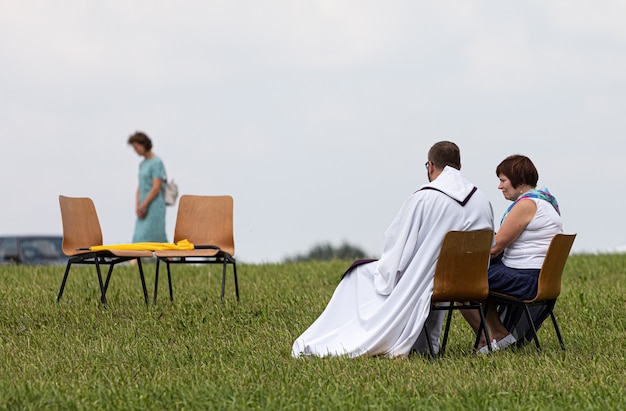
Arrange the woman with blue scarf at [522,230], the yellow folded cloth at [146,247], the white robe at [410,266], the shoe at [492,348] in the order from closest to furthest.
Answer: the white robe at [410,266] → the woman with blue scarf at [522,230] → the shoe at [492,348] → the yellow folded cloth at [146,247]

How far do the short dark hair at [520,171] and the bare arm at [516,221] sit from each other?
0.52 ft

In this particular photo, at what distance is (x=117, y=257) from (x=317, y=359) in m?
3.72

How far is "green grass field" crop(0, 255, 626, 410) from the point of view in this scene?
19.0 feet

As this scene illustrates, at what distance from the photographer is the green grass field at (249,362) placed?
19.0 feet

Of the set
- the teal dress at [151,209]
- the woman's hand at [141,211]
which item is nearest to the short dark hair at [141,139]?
the teal dress at [151,209]

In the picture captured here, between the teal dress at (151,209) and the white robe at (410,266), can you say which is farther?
the teal dress at (151,209)

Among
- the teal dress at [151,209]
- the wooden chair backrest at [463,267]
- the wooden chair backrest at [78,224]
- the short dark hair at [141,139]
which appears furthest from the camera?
the teal dress at [151,209]

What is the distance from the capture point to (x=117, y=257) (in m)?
10.1

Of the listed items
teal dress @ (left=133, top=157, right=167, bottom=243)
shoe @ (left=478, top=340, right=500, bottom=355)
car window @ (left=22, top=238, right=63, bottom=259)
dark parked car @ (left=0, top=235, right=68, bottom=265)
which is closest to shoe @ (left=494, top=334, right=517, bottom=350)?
shoe @ (left=478, top=340, right=500, bottom=355)

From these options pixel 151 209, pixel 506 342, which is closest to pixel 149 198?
pixel 151 209

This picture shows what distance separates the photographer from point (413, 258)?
23.2ft

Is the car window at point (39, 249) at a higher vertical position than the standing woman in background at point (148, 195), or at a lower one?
lower

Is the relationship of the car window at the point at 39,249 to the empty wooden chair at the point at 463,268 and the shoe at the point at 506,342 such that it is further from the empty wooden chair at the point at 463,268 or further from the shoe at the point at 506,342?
the empty wooden chair at the point at 463,268

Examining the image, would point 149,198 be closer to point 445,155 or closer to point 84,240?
point 84,240
